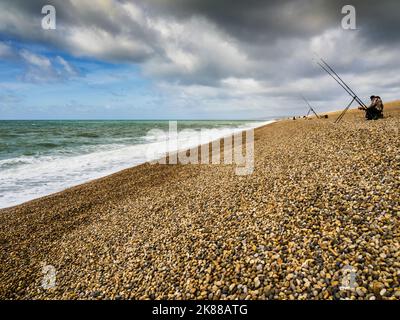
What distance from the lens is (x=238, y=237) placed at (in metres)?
6.25

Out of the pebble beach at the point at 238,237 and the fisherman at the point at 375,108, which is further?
the fisherman at the point at 375,108

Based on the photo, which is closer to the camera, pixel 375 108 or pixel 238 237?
pixel 238 237

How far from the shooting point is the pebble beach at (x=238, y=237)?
15.3 ft

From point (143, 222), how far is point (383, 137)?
37.3ft

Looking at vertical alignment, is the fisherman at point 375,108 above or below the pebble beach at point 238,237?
above

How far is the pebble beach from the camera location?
4.65 m

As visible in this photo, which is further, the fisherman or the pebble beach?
the fisherman

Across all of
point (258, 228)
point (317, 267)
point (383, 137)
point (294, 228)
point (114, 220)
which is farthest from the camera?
point (383, 137)

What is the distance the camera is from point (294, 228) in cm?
601

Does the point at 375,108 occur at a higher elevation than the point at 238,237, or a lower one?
higher

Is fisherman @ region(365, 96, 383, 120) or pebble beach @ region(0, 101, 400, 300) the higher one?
fisherman @ region(365, 96, 383, 120)
